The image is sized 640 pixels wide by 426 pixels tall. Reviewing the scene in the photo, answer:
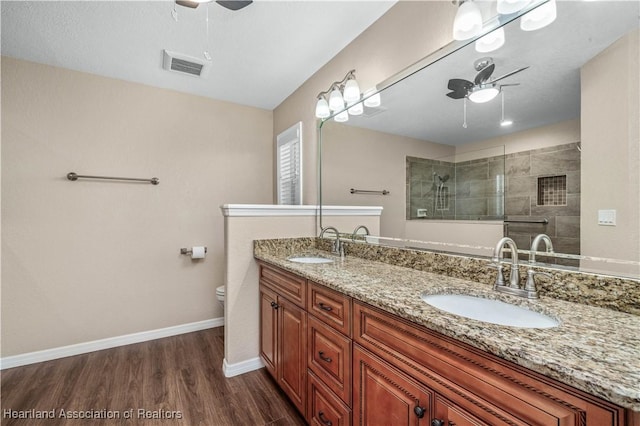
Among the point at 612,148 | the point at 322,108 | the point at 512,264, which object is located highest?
the point at 322,108

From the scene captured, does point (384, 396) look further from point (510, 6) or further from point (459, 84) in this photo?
point (510, 6)

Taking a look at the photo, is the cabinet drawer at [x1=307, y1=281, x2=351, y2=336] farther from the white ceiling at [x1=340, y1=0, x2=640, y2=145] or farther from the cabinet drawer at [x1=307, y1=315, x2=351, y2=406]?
the white ceiling at [x1=340, y1=0, x2=640, y2=145]

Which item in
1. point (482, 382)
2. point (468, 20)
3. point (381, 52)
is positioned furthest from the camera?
point (381, 52)

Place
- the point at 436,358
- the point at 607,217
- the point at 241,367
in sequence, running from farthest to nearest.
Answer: the point at 241,367 < the point at 607,217 < the point at 436,358

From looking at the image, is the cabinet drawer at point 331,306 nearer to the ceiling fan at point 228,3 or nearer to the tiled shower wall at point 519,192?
the tiled shower wall at point 519,192

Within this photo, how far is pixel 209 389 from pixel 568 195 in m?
2.23

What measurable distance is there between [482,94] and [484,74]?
85mm

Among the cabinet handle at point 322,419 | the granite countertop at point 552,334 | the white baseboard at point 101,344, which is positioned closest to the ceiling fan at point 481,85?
the granite countertop at point 552,334

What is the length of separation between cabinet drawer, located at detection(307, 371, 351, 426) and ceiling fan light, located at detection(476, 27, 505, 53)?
1645mm

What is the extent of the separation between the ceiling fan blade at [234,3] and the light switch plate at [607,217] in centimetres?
189

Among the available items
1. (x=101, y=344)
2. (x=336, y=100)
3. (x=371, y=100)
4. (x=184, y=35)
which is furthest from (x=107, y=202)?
(x=371, y=100)

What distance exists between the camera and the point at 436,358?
815 millimetres

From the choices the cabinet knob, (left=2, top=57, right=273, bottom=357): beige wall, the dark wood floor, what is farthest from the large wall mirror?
(left=2, top=57, right=273, bottom=357): beige wall

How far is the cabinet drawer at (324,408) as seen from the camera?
1.21 m
